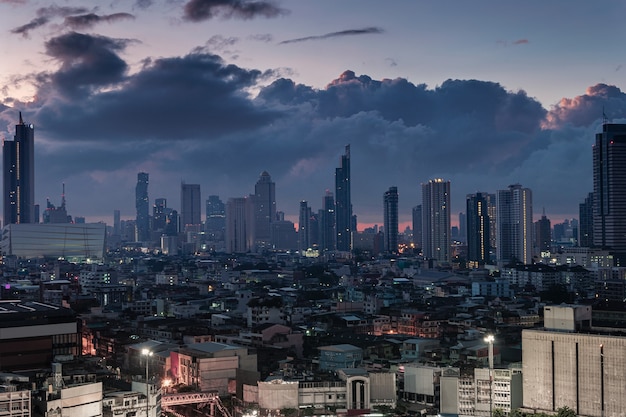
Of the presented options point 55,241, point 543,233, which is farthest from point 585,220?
point 55,241

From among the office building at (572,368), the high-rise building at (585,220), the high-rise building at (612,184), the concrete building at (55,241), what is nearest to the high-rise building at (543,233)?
the high-rise building at (585,220)

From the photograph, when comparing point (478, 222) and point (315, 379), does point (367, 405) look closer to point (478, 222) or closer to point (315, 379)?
point (315, 379)

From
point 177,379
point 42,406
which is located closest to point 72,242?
point 177,379

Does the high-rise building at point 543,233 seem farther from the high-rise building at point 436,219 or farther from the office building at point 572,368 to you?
the office building at point 572,368

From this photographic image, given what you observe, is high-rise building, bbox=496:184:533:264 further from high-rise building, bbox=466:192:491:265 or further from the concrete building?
the concrete building

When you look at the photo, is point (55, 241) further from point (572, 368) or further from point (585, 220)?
point (572, 368)
